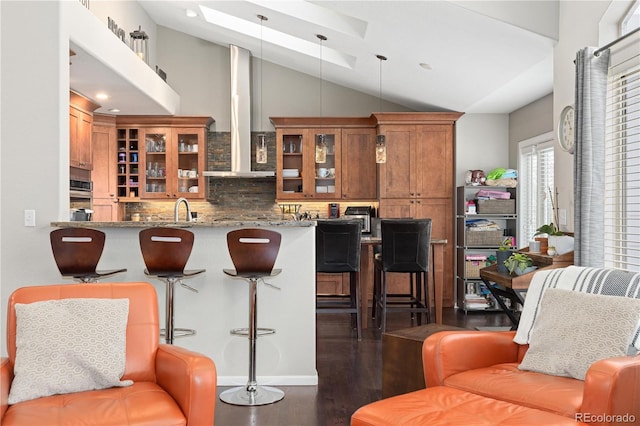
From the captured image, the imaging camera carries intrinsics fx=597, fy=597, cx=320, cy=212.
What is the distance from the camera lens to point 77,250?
3.79 metres

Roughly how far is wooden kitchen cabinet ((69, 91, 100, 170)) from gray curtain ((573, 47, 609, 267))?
5.04 meters

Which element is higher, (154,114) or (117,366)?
(154,114)

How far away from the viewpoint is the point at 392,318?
6957mm

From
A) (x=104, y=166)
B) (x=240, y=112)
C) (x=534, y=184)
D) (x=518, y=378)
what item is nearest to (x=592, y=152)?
(x=518, y=378)

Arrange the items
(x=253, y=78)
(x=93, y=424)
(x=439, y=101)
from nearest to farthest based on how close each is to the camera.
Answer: (x=93, y=424) → (x=439, y=101) → (x=253, y=78)

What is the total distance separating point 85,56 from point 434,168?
4584mm

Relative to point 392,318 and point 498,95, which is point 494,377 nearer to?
point 392,318

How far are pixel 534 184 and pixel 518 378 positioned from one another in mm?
5047

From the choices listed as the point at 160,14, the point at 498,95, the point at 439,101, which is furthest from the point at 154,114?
the point at 498,95

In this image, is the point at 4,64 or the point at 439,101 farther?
the point at 439,101

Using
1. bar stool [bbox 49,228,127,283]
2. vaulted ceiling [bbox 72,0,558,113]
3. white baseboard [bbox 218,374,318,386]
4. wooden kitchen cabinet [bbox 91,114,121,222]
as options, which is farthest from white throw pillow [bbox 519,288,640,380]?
wooden kitchen cabinet [bbox 91,114,121,222]

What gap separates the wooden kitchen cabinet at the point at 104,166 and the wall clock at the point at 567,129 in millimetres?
5697

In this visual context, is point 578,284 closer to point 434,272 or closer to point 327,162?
point 434,272

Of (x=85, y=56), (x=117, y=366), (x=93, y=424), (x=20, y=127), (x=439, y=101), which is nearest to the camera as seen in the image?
(x=93, y=424)
